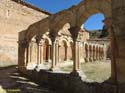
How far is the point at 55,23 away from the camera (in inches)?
488

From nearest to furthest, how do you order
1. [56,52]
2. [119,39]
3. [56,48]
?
1. [119,39]
2. [56,52]
3. [56,48]

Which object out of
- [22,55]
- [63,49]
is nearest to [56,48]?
[22,55]

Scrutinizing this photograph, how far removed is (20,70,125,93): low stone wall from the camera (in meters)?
7.70

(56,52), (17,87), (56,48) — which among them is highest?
(56,48)

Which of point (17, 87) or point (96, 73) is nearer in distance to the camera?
point (17, 87)

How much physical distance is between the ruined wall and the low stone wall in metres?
6.53

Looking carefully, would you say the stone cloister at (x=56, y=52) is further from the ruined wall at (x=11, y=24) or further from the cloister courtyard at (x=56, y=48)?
the ruined wall at (x=11, y=24)

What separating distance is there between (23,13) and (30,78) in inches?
412

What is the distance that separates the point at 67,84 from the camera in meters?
10.4

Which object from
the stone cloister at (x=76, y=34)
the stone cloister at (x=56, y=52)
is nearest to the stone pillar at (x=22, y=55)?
the stone cloister at (x=76, y=34)

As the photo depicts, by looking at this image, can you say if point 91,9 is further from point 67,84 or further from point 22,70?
point 22,70

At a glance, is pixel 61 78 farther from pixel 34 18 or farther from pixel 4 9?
pixel 34 18

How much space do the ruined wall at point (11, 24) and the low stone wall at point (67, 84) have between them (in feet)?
21.4

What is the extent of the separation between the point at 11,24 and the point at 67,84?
1258cm
